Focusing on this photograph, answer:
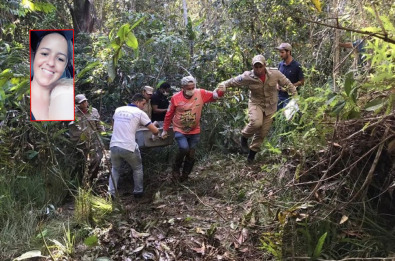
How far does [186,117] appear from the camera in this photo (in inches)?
220

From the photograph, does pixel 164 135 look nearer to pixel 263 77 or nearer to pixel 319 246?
pixel 263 77

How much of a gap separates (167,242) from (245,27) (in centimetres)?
546

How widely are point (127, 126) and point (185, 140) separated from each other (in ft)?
3.01

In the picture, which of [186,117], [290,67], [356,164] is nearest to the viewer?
[356,164]

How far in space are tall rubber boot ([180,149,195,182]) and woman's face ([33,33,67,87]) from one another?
2.93 meters

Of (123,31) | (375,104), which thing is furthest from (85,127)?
(375,104)

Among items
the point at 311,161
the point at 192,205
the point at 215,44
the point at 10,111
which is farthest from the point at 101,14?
the point at 311,161

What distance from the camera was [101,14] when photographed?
47.1 feet

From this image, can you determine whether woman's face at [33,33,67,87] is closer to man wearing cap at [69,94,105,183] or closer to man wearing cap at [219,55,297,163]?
man wearing cap at [69,94,105,183]

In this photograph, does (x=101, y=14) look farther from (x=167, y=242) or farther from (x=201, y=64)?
(x=167, y=242)

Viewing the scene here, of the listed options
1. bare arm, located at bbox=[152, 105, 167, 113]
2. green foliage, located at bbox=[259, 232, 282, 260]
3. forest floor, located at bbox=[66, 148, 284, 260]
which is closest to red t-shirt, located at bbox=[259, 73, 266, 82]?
forest floor, located at bbox=[66, 148, 284, 260]

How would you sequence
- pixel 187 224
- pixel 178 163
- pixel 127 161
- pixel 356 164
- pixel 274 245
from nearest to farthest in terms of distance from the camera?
1. pixel 274 245
2. pixel 356 164
3. pixel 187 224
4. pixel 127 161
5. pixel 178 163

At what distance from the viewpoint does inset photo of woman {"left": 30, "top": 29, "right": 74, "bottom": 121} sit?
9.86 feet

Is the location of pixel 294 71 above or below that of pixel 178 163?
above
